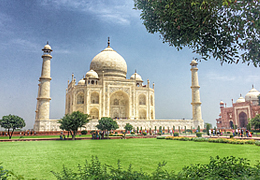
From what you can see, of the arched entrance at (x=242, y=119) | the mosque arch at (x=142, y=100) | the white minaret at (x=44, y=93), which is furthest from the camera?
the arched entrance at (x=242, y=119)

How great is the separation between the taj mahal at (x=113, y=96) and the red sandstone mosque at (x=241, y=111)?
10739 mm

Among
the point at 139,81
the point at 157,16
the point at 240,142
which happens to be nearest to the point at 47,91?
the point at 139,81

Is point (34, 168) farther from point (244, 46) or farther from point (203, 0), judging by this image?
point (244, 46)

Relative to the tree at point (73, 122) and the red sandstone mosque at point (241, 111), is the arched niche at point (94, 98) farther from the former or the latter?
the red sandstone mosque at point (241, 111)

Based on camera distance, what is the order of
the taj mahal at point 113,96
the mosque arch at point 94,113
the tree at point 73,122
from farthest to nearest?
the mosque arch at point 94,113 < the taj mahal at point 113,96 < the tree at point 73,122

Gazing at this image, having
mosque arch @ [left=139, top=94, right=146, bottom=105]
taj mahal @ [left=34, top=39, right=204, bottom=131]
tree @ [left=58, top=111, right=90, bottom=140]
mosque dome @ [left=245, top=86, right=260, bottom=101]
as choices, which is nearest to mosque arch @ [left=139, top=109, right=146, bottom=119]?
taj mahal @ [left=34, top=39, right=204, bottom=131]

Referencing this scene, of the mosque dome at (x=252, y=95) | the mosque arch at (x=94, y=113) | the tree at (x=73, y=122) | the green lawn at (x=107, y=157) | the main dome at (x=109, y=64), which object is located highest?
the main dome at (x=109, y=64)

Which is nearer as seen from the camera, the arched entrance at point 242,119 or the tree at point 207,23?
the tree at point 207,23

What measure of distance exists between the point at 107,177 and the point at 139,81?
36807 millimetres

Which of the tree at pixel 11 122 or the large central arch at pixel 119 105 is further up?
the large central arch at pixel 119 105

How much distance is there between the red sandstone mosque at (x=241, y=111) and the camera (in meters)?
38.3

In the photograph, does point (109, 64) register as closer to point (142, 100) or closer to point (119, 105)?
point (119, 105)

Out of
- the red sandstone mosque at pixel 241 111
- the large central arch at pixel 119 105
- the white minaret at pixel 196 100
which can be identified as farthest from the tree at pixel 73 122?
the red sandstone mosque at pixel 241 111

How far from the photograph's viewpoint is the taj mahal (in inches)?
1238
